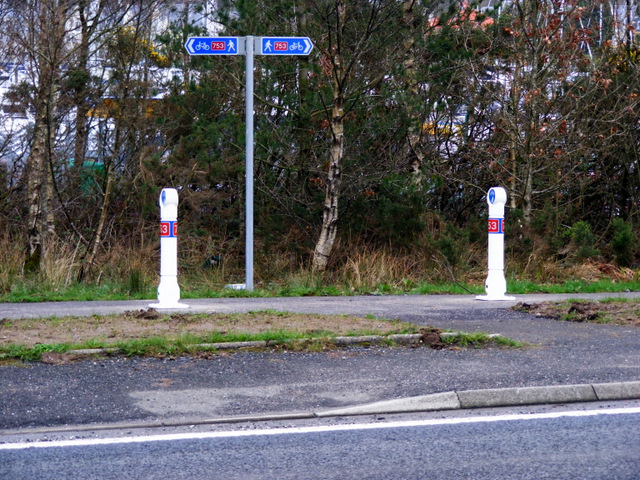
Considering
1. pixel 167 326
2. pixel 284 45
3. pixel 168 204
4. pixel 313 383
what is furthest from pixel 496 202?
pixel 313 383

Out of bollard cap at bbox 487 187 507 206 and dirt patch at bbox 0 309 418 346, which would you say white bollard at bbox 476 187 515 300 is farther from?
dirt patch at bbox 0 309 418 346

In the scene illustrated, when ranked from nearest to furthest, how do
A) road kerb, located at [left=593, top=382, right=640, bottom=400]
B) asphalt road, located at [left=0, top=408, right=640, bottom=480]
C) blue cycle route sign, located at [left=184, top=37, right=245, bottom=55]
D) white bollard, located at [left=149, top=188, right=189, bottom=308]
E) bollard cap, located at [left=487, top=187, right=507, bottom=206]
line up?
1. asphalt road, located at [left=0, top=408, right=640, bottom=480]
2. road kerb, located at [left=593, top=382, right=640, bottom=400]
3. white bollard, located at [left=149, top=188, right=189, bottom=308]
4. bollard cap, located at [left=487, top=187, right=507, bottom=206]
5. blue cycle route sign, located at [left=184, top=37, right=245, bottom=55]

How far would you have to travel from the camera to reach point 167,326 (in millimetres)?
8695

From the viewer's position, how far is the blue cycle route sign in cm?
1273

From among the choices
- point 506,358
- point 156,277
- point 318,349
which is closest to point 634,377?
point 506,358

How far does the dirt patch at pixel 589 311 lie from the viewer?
32.0 ft

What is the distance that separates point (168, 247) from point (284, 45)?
172 inches

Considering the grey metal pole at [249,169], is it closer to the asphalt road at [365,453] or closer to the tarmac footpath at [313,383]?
the tarmac footpath at [313,383]

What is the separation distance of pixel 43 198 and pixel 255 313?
26.6 ft

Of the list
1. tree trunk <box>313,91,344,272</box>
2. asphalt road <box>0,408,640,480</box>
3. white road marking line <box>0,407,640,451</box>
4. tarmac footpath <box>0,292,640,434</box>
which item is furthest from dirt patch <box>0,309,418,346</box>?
tree trunk <box>313,91,344,272</box>

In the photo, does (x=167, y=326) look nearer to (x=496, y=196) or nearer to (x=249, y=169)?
(x=249, y=169)

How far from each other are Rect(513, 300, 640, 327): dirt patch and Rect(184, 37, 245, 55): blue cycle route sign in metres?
5.83

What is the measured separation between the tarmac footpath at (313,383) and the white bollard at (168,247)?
9.99ft

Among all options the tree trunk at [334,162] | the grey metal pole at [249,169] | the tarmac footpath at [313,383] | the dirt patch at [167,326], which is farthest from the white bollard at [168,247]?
the tree trunk at [334,162]
